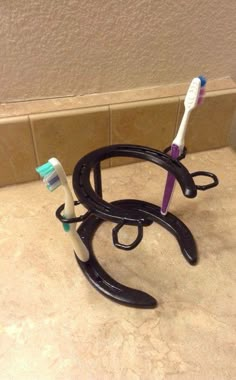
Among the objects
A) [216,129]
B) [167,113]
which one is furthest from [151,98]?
[216,129]

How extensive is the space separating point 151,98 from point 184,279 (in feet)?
0.86

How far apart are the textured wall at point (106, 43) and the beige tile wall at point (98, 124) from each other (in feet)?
0.08

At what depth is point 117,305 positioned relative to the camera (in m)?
0.37

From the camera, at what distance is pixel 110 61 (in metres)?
0.47

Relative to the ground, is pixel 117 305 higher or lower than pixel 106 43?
lower

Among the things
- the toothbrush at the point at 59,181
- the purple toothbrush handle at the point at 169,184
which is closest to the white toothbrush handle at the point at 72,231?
the toothbrush at the point at 59,181

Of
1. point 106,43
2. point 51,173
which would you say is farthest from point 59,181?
point 106,43

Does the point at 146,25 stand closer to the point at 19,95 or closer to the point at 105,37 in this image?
the point at 105,37

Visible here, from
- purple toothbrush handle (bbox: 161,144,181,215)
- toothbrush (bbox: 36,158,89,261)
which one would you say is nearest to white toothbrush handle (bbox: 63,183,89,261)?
toothbrush (bbox: 36,158,89,261)

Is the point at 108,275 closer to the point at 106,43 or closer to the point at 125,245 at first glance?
the point at 125,245

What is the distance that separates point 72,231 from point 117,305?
0.10 meters

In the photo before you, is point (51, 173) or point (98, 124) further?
point (98, 124)

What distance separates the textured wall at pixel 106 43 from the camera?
416mm

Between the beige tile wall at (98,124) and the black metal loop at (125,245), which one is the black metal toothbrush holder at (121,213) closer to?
the black metal loop at (125,245)
